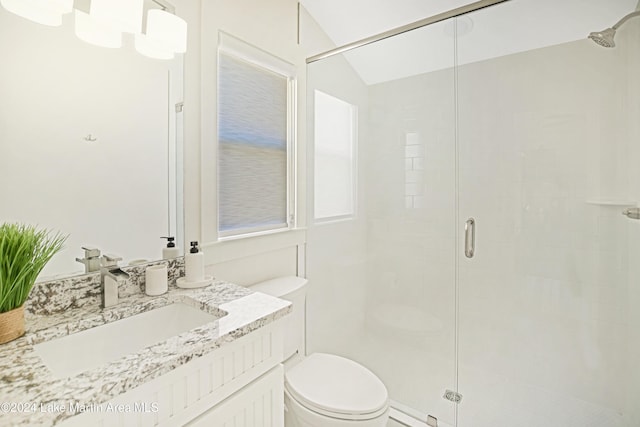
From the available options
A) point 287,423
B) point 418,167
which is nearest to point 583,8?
point 418,167

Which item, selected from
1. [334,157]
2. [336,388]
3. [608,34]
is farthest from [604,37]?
[336,388]

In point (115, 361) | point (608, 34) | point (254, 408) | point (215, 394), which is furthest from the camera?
point (608, 34)

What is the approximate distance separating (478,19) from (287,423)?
7.56 feet

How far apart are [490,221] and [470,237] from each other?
0.15m

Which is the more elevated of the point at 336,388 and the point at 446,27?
the point at 446,27

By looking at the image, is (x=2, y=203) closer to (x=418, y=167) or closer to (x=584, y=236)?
(x=418, y=167)

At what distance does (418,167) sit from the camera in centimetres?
196

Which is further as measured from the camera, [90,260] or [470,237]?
[470,237]

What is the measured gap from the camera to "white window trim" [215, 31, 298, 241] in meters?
1.47

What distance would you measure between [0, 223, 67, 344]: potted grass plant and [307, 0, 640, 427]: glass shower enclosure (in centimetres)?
137

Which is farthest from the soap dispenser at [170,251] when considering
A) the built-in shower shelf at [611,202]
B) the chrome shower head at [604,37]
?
the chrome shower head at [604,37]

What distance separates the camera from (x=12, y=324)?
0.75 m

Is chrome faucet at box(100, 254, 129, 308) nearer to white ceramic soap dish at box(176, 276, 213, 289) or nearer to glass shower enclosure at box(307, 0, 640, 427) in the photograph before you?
white ceramic soap dish at box(176, 276, 213, 289)

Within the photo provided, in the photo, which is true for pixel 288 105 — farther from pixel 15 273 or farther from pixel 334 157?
pixel 15 273
